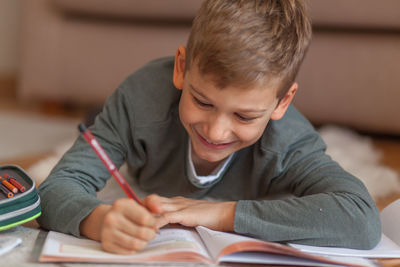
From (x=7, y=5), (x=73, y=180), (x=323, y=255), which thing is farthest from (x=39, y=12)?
(x=323, y=255)

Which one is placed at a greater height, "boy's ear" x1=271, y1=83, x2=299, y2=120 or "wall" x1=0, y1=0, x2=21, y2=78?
"boy's ear" x1=271, y1=83, x2=299, y2=120

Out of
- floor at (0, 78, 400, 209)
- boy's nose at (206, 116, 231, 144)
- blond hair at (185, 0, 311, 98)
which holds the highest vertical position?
blond hair at (185, 0, 311, 98)

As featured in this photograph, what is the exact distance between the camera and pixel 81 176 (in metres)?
0.76

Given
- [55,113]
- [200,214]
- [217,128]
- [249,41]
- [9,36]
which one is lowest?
[55,113]

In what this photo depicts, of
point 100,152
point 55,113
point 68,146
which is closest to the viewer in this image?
point 100,152

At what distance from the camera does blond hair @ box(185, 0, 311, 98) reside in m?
0.67

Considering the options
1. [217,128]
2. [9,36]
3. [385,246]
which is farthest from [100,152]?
[9,36]

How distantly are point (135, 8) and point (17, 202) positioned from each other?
39.0 inches

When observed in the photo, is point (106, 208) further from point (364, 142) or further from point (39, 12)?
point (39, 12)

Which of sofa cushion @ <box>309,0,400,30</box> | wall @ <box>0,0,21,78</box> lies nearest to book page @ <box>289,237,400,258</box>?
sofa cushion @ <box>309,0,400,30</box>

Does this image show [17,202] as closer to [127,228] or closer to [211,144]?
[127,228]

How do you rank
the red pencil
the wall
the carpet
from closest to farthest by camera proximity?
the red pencil < the carpet < the wall

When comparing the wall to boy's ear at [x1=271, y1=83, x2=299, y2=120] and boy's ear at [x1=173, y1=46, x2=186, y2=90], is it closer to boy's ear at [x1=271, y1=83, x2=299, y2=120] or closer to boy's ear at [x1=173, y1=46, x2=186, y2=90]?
boy's ear at [x1=173, y1=46, x2=186, y2=90]

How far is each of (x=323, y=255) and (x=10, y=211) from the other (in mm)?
403
